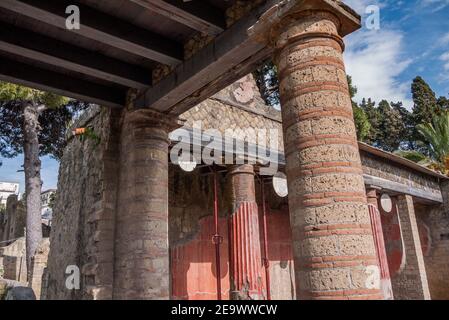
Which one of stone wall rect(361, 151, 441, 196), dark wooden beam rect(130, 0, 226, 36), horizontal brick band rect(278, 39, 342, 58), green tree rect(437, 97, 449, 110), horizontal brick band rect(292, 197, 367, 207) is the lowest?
horizontal brick band rect(292, 197, 367, 207)

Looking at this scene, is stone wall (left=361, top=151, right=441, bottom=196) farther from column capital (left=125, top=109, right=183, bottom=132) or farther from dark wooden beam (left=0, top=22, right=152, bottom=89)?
dark wooden beam (left=0, top=22, right=152, bottom=89)

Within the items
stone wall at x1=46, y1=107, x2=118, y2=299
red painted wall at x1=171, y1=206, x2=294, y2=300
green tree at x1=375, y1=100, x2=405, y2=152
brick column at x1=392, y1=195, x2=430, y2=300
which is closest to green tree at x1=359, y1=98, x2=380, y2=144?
green tree at x1=375, y1=100, x2=405, y2=152

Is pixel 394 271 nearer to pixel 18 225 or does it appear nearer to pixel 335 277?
pixel 335 277

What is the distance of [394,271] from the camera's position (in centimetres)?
1212

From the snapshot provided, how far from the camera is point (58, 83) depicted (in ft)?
17.3

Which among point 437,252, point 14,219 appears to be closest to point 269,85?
point 437,252

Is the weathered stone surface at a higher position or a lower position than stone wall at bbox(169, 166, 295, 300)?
lower

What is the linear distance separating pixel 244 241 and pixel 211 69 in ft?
15.2

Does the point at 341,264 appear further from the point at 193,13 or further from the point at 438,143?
the point at 438,143

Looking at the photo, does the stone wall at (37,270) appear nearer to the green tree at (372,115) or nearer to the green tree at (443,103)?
the green tree at (372,115)

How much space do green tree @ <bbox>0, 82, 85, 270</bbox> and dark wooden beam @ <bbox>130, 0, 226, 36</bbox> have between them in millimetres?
9327

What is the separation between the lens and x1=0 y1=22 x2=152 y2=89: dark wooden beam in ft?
14.2

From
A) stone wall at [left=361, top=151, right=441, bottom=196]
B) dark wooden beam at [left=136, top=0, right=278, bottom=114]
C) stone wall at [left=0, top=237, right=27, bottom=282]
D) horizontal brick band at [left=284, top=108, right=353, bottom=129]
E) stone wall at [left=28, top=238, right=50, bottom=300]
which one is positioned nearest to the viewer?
horizontal brick band at [left=284, top=108, right=353, bottom=129]

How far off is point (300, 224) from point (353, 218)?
1.26ft
